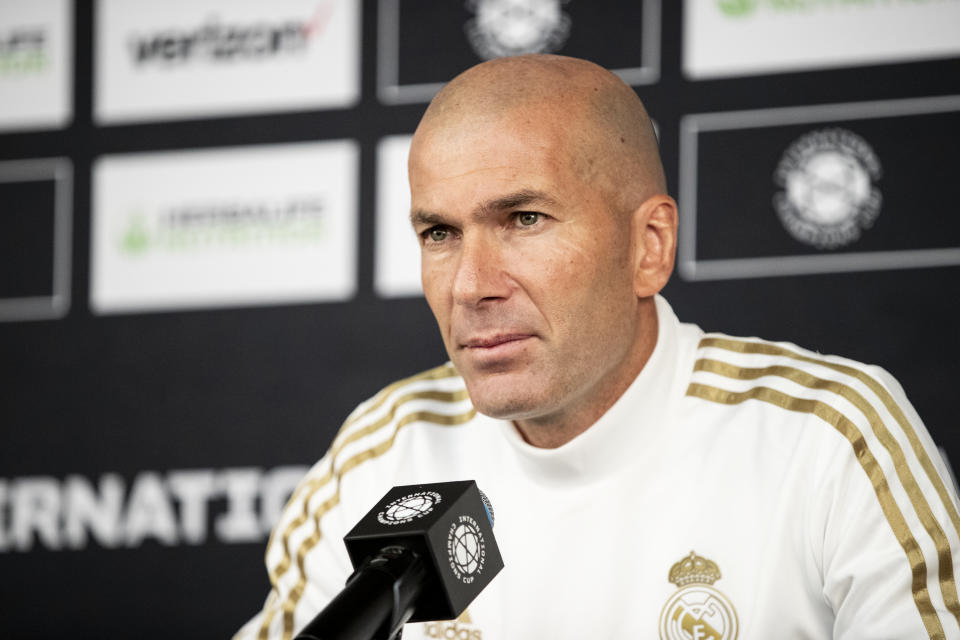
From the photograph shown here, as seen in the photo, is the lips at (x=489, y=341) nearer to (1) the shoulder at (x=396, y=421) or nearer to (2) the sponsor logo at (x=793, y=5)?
(1) the shoulder at (x=396, y=421)

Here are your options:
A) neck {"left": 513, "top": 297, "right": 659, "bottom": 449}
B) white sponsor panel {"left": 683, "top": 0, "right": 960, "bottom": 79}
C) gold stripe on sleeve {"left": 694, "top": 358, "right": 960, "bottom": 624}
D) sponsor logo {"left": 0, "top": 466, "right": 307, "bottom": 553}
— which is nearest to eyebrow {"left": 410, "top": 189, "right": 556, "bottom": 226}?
neck {"left": 513, "top": 297, "right": 659, "bottom": 449}

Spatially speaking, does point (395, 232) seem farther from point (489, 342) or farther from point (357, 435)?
point (489, 342)

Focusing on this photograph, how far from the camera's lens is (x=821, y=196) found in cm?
200

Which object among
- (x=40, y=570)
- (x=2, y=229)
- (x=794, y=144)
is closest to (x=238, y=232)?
(x=2, y=229)

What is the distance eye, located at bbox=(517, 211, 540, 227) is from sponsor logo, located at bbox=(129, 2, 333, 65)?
1216mm

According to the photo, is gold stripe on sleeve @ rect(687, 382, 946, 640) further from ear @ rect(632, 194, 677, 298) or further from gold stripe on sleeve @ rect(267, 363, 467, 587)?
gold stripe on sleeve @ rect(267, 363, 467, 587)

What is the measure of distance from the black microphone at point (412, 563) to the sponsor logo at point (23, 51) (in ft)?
6.45

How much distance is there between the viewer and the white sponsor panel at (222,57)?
2.32 metres

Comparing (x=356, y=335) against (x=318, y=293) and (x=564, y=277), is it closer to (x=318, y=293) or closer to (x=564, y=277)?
(x=318, y=293)

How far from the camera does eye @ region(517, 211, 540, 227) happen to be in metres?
1.27

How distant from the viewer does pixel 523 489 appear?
1.42m

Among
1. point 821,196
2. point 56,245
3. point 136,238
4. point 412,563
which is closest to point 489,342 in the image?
point 412,563

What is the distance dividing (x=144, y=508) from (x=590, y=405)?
49.0 inches

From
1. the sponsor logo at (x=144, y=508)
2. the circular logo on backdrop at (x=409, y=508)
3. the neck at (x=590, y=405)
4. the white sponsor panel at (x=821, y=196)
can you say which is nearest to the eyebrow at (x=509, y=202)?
the neck at (x=590, y=405)
